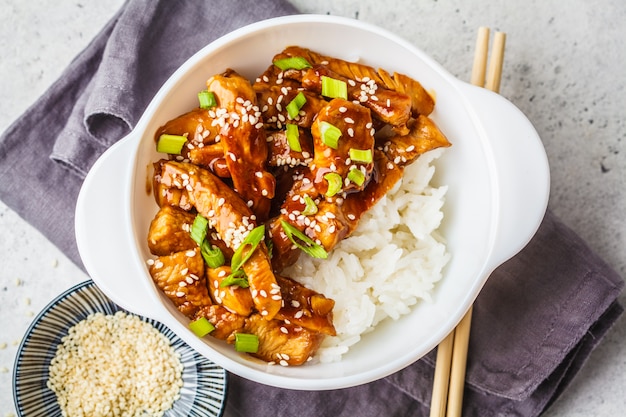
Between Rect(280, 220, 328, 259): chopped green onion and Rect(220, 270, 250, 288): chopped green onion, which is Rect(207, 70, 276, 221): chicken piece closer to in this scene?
Rect(280, 220, 328, 259): chopped green onion

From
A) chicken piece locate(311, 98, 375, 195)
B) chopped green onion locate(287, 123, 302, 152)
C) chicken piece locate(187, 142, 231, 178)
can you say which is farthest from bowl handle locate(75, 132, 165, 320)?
chicken piece locate(311, 98, 375, 195)

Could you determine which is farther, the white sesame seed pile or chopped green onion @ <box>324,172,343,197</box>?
the white sesame seed pile

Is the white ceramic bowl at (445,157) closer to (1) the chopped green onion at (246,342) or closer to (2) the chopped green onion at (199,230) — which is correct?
(1) the chopped green onion at (246,342)

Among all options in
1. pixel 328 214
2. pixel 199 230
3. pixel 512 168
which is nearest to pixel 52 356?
pixel 199 230

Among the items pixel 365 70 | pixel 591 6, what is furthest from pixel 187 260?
pixel 591 6

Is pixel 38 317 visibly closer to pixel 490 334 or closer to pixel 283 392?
pixel 283 392

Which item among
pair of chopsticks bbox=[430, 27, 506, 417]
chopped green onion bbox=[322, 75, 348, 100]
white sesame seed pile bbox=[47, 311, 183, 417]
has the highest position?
chopped green onion bbox=[322, 75, 348, 100]

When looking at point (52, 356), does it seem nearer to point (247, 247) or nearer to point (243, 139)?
point (247, 247)

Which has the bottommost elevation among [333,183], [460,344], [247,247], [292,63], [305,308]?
[460,344]
